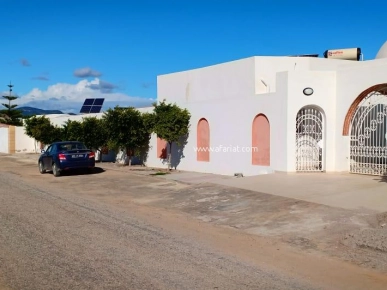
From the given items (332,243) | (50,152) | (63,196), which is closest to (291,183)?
(332,243)

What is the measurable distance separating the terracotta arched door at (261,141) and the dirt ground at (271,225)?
327 centimetres

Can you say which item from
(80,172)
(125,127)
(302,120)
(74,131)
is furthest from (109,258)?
(74,131)

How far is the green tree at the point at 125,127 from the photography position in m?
23.1

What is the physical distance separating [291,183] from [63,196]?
7.14m

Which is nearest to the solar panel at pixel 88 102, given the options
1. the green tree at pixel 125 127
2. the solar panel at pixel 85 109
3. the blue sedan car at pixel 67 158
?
the solar panel at pixel 85 109

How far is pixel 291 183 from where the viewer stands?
1388 cm

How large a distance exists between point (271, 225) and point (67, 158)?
13330 millimetres

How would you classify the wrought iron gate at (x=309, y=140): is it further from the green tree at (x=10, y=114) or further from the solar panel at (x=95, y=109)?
the green tree at (x=10, y=114)

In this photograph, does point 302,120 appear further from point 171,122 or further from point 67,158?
point 67,158

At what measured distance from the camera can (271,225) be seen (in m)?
9.29

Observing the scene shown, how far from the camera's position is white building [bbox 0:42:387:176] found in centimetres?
1538

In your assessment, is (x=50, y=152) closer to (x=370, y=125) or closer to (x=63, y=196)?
(x=63, y=196)

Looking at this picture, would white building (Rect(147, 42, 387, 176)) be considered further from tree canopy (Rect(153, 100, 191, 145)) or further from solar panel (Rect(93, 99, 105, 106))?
solar panel (Rect(93, 99, 105, 106))

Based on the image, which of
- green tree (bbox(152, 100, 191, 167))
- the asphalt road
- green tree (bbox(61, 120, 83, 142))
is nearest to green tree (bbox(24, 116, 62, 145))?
green tree (bbox(61, 120, 83, 142))
